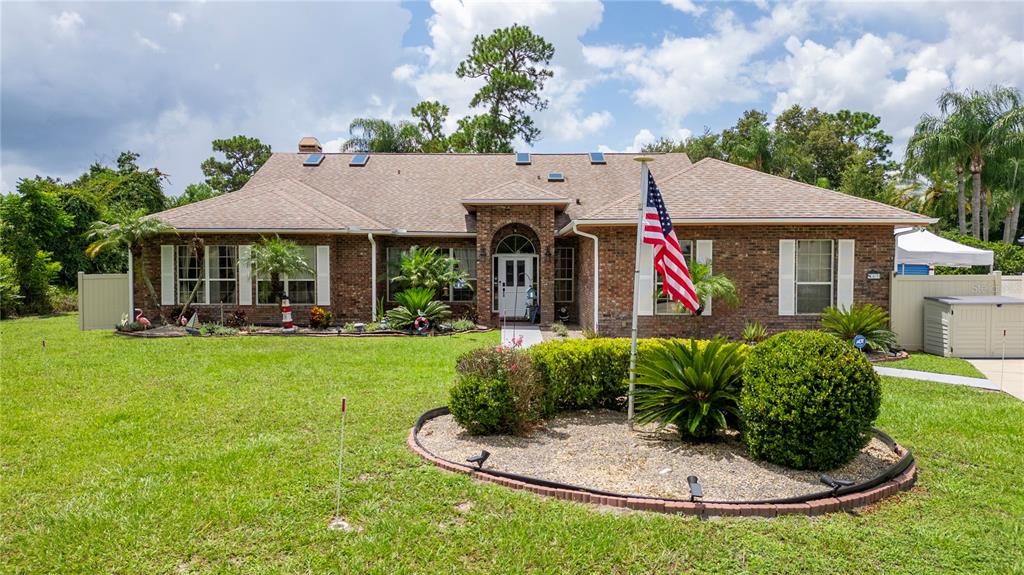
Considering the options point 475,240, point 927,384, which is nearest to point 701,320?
point 927,384

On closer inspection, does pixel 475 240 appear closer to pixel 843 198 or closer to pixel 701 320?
pixel 701 320

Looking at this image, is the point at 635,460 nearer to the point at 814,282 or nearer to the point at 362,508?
the point at 362,508

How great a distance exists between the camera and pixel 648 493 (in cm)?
517

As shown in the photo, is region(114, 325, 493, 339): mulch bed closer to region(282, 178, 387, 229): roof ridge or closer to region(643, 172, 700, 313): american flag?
region(282, 178, 387, 229): roof ridge

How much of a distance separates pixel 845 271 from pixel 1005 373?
3.81 meters

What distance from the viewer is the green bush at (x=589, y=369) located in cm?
769

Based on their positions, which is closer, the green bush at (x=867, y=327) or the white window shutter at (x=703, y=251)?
the green bush at (x=867, y=327)

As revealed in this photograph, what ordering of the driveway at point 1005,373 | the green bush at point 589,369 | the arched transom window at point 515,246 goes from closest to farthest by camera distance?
the green bush at point 589,369
the driveway at point 1005,373
the arched transom window at point 515,246

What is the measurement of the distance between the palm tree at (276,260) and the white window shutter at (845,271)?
13.3 m

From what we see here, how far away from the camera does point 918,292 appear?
13812 mm

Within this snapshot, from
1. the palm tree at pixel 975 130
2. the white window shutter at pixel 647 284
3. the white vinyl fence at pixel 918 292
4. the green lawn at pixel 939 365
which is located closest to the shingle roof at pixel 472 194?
the white window shutter at pixel 647 284

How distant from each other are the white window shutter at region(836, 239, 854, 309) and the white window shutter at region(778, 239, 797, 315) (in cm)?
102

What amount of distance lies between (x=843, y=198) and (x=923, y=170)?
23.9 metres

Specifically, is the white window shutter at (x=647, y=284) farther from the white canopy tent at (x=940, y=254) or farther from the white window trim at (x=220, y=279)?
the white window trim at (x=220, y=279)
